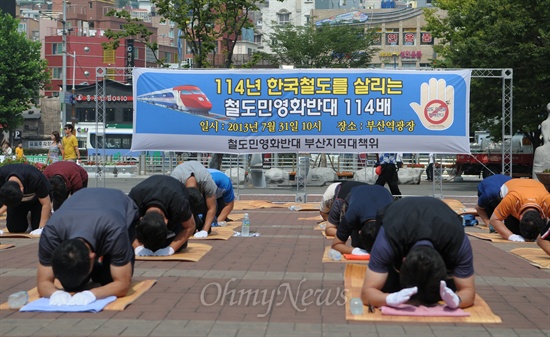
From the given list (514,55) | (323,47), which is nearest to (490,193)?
(514,55)

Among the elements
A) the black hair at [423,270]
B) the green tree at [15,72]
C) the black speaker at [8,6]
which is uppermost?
the black speaker at [8,6]

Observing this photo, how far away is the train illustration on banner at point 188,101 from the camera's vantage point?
2247cm

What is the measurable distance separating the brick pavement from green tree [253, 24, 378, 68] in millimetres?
45921

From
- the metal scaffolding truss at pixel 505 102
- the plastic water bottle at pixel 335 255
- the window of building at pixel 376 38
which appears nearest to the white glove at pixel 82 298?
the plastic water bottle at pixel 335 255

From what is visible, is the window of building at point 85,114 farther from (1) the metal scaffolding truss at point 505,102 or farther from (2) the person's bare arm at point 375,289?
(2) the person's bare arm at point 375,289

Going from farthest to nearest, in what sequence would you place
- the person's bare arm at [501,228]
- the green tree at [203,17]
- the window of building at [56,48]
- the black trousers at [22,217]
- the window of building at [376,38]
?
the window of building at [56,48], the window of building at [376,38], the green tree at [203,17], the black trousers at [22,217], the person's bare arm at [501,228]

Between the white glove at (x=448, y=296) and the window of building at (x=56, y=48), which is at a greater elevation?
the window of building at (x=56, y=48)

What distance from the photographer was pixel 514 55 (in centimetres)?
3131

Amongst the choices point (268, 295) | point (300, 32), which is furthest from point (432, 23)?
point (268, 295)

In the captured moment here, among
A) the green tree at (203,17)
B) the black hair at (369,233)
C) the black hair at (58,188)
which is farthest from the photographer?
the green tree at (203,17)

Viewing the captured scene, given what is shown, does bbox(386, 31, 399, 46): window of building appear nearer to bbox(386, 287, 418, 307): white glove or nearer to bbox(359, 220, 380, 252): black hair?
bbox(359, 220, 380, 252): black hair

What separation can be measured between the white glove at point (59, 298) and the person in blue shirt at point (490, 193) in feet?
27.4

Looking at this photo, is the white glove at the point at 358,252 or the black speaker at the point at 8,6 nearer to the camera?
the white glove at the point at 358,252

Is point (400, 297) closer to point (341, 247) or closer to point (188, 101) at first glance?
point (341, 247)
